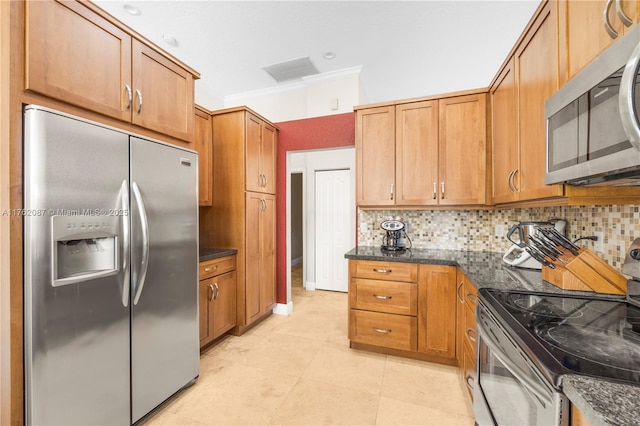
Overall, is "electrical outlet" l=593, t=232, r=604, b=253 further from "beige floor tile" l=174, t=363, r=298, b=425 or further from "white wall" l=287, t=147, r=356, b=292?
"white wall" l=287, t=147, r=356, b=292

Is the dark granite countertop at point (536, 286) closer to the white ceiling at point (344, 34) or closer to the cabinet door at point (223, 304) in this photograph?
the cabinet door at point (223, 304)

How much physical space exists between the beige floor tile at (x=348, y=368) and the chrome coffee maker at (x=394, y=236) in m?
1.04

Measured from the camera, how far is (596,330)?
931 mm

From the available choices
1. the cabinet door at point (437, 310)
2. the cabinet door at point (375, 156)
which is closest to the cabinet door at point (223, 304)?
the cabinet door at point (375, 156)

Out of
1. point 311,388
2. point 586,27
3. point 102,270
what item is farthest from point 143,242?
point 586,27

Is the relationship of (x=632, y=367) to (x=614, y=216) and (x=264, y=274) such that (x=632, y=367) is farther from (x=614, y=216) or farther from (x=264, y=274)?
(x=264, y=274)

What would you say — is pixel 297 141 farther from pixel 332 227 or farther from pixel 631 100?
pixel 631 100

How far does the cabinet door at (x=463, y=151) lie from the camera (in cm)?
242

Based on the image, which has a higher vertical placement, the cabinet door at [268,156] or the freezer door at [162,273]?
the cabinet door at [268,156]

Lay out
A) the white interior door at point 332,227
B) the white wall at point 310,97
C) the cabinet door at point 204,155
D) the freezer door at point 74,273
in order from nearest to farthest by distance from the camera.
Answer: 1. the freezer door at point 74,273
2. the cabinet door at point 204,155
3. the white wall at point 310,97
4. the white interior door at point 332,227

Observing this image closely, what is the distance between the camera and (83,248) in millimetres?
1380

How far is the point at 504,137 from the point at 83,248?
9.03 ft

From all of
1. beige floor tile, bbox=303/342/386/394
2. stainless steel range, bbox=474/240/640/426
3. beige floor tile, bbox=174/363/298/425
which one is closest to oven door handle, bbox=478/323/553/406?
stainless steel range, bbox=474/240/640/426

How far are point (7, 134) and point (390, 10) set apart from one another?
2.83 meters
